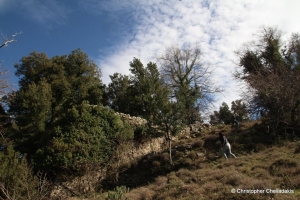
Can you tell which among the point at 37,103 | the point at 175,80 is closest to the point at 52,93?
the point at 37,103

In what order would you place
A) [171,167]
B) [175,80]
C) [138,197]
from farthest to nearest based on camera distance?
[175,80] < [171,167] < [138,197]

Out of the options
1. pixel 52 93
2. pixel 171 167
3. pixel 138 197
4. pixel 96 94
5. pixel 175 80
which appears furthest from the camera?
pixel 175 80

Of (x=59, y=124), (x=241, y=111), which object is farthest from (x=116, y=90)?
(x=241, y=111)

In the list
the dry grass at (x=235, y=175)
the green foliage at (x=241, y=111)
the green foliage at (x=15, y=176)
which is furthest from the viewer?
the green foliage at (x=241, y=111)

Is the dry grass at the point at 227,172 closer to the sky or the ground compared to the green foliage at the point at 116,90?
closer to the ground

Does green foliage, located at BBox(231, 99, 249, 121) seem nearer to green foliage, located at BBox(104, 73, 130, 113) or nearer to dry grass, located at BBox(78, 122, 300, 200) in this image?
dry grass, located at BBox(78, 122, 300, 200)

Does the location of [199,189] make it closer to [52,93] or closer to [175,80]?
[52,93]

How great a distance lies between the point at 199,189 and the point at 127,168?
23.6 feet

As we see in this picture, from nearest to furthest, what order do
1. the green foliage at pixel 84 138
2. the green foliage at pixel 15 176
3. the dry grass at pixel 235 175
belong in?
the dry grass at pixel 235 175, the green foliage at pixel 15 176, the green foliage at pixel 84 138

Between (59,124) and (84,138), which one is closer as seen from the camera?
(84,138)

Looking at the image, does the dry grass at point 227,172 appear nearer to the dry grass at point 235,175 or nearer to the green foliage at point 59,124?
the dry grass at point 235,175

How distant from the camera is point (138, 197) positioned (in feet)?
31.7

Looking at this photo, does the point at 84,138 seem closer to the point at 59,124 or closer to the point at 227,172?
the point at 59,124

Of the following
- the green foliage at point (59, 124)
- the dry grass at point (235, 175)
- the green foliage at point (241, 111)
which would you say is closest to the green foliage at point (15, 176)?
the green foliage at point (59, 124)
